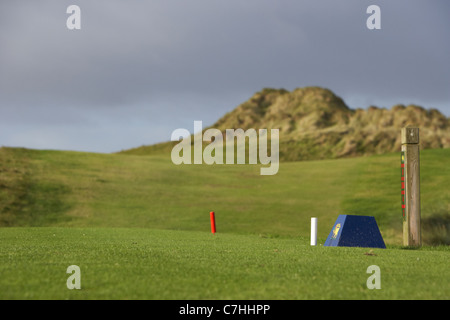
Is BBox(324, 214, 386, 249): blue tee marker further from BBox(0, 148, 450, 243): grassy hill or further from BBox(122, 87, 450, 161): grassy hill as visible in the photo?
BBox(122, 87, 450, 161): grassy hill

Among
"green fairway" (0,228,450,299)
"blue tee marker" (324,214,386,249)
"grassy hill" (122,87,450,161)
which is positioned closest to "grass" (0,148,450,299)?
"green fairway" (0,228,450,299)

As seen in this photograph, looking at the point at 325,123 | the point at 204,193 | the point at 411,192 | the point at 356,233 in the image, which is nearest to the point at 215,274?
the point at 356,233

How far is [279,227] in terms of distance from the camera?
21250 millimetres

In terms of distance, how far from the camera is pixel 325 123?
233 ft

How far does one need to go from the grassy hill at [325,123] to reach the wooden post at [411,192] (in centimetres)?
3451

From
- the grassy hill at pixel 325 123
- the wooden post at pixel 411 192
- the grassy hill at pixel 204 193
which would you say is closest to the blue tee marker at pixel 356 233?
the wooden post at pixel 411 192

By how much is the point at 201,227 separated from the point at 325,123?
53.1m

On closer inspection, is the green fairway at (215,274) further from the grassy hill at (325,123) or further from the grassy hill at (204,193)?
the grassy hill at (325,123)

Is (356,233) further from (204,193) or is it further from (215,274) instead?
(204,193)

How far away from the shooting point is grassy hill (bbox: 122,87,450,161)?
52125 millimetres

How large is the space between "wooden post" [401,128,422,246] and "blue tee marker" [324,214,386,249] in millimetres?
2170
